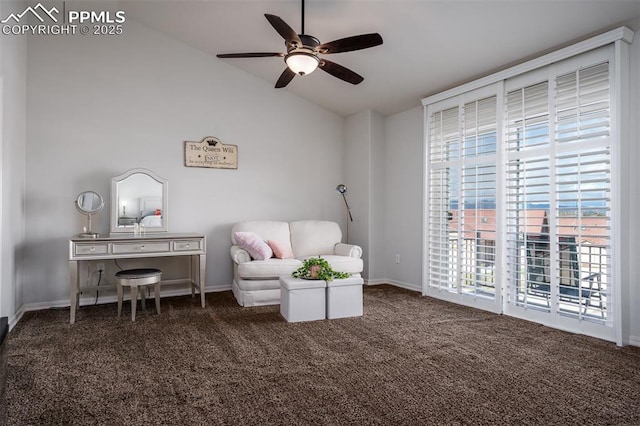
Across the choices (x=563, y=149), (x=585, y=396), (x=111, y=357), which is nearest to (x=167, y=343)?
(x=111, y=357)

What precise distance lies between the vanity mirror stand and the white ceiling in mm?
1857

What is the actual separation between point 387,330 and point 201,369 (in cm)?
165

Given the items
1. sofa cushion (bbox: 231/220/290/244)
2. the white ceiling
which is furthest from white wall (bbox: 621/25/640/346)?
sofa cushion (bbox: 231/220/290/244)

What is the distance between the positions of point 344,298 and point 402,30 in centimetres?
268

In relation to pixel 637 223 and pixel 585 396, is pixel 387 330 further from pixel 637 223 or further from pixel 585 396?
pixel 637 223

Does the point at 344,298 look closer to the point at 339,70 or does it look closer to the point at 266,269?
the point at 266,269

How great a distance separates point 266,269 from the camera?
14.2 feet

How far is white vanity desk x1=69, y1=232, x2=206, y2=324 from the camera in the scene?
12.2ft

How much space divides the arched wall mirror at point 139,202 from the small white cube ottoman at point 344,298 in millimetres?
2277

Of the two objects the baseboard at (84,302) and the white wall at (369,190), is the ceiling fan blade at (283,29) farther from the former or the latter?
the baseboard at (84,302)

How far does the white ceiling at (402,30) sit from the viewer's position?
3176 millimetres

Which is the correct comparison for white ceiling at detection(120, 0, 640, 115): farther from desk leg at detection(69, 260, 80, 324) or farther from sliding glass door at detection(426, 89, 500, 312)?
desk leg at detection(69, 260, 80, 324)

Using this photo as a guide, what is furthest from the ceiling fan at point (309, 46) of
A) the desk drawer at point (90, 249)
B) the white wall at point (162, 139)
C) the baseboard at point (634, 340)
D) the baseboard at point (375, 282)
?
the baseboard at point (375, 282)

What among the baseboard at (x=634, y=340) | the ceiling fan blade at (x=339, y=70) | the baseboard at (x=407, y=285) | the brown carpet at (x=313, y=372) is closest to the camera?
the brown carpet at (x=313, y=372)
